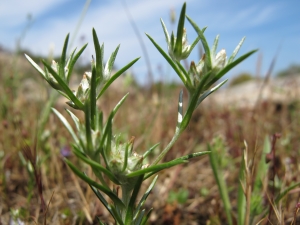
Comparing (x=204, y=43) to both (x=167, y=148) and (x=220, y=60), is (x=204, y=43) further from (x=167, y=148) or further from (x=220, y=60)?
(x=167, y=148)

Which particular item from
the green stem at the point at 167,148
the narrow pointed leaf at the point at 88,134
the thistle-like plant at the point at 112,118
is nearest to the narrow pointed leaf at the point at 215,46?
the thistle-like plant at the point at 112,118

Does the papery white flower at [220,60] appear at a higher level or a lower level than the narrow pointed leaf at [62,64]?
lower

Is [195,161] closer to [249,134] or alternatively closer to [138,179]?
[249,134]

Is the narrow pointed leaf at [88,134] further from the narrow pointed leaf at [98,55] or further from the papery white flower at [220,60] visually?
the papery white flower at [220,60]

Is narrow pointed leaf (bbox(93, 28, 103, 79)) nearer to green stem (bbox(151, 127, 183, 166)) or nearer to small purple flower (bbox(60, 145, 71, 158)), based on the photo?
green stem (bbox(151, 127, 183, 166))

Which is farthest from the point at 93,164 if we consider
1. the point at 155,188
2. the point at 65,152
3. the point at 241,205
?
the point at 65,152

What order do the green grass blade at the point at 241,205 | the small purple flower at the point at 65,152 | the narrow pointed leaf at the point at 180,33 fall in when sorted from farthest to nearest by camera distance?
the small purple flower at the point at 65,152
the green grass blade at the point at 241,205
the narrow pointed leaf at the point at 180,33

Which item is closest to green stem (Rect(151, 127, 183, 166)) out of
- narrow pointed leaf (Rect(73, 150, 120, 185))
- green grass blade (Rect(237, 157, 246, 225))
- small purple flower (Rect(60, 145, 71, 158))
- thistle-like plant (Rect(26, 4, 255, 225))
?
thistle-like plant (Rect(26, 4, 255, 225))

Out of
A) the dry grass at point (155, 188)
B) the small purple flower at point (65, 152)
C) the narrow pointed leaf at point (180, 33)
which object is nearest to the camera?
the narrow pointed leaf at point (180, 33)

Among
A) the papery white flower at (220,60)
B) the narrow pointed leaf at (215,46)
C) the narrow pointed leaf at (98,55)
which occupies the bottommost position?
the papery white flower at (220,60)

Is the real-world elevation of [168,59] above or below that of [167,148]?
above
